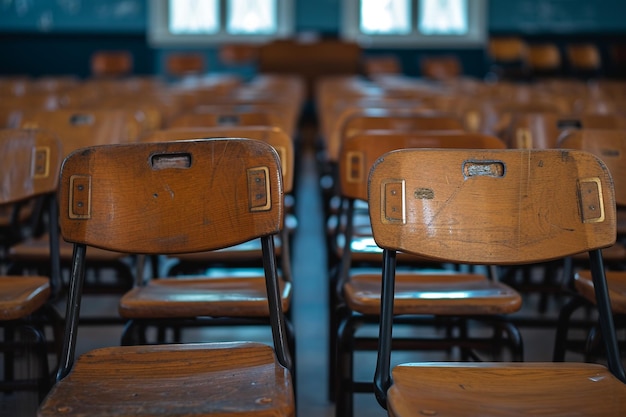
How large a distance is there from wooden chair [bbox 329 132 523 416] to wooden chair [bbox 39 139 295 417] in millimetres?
389

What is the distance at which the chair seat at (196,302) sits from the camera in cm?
210

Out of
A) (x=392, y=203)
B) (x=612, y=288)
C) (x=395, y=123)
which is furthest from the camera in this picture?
(x=395, y=123)

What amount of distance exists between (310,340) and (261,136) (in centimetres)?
94

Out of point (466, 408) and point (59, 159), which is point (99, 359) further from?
point (59, 159)

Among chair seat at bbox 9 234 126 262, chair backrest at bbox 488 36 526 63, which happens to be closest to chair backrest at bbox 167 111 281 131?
chair seat at bbox 9 234 126 262

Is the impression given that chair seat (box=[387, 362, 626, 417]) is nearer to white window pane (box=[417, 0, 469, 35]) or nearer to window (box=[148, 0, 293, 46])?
window (box=[148, 0, 293, 46])

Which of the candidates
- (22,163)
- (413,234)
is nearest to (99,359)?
(413,234)

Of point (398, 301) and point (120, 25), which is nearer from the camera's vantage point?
point (398, 301)

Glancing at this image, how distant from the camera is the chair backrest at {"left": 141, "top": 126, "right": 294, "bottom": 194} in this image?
8.29 ft

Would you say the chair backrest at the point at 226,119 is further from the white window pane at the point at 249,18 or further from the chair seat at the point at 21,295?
the white window pane at the point at 249,18

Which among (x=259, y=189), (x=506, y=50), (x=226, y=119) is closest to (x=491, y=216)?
(x=259, y=189)

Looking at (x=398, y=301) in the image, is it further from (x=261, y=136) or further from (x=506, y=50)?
(x=506, y=50)

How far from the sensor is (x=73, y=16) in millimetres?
14828

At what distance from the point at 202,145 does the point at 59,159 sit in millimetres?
834
